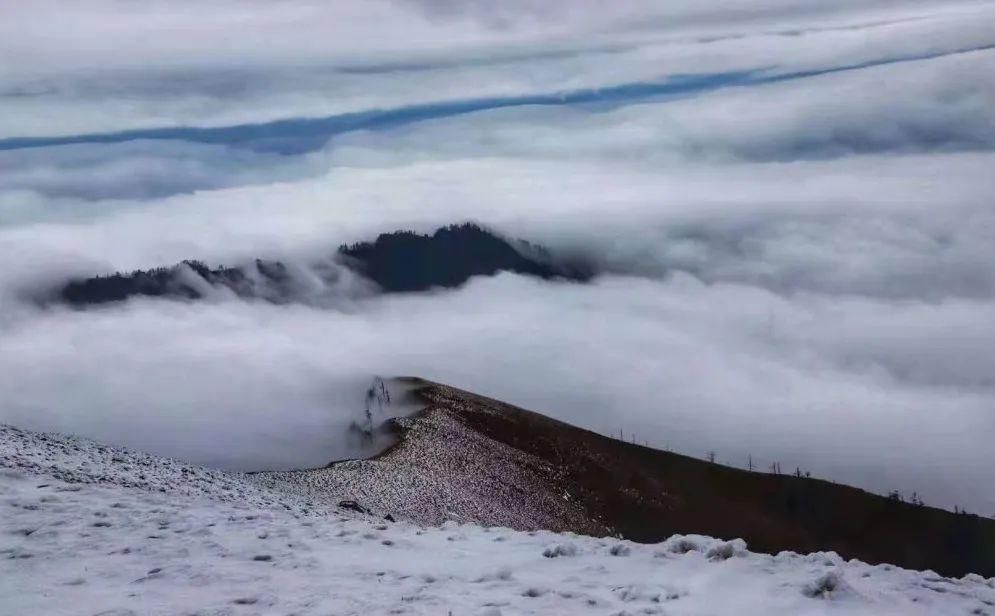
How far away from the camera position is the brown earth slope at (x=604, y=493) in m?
69.9

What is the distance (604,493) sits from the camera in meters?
92.4

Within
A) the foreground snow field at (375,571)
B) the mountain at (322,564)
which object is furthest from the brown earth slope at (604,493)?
the foreground snow field at (375,571)

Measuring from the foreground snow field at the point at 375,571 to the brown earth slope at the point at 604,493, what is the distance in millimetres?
41132

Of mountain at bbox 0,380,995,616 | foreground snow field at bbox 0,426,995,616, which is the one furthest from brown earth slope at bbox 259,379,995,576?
foreground snow field at bbox 0,426,995,616

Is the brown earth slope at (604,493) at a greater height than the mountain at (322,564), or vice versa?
the mountain at (322,564)

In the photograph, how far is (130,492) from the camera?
18.9m

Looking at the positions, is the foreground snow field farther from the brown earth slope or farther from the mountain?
the brown earth slope

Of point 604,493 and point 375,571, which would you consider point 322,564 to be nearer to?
point 375,571

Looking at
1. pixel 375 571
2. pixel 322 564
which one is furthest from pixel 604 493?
pixel 375 571

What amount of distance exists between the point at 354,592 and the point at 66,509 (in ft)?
24.7

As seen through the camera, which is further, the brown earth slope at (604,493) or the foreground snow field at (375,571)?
the brown earth slope at (604,493)

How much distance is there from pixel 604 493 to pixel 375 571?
81289 mm

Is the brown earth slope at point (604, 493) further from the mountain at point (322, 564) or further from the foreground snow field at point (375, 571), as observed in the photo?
the foreground snow field at point (375, 571)

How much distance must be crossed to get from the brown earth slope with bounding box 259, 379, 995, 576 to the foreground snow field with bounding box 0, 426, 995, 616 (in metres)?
41.1
